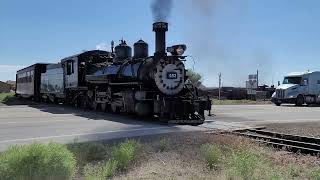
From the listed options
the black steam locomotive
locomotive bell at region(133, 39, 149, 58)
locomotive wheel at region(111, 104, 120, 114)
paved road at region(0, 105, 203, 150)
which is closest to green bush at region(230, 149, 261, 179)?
→ paved road at region(0, 105, 203, 150)

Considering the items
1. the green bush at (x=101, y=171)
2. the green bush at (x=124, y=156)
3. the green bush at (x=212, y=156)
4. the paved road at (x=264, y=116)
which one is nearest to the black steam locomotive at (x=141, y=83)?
the paved road at (x=264, y=116)

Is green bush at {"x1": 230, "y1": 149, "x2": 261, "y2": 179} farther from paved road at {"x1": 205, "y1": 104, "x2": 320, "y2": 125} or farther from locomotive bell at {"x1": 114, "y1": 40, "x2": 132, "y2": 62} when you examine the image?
locomotive bell at {"x1": 114, "y1": 40, "x2": 132, "y2": 62}

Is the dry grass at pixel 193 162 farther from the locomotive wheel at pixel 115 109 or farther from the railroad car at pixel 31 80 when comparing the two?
the railroad car at pixel 31 80

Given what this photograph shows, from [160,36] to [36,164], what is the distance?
13883 millimetres

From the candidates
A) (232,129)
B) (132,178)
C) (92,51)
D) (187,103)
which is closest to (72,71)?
(92,51)

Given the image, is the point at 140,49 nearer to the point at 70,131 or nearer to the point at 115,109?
the point at 115,109

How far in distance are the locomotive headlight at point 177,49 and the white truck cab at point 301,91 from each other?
73.3 ft

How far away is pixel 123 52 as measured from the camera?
2475 cm

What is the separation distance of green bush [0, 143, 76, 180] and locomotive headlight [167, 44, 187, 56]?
538 inches

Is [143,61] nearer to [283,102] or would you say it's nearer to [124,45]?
[124,45]

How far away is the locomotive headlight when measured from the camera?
20.5 meters

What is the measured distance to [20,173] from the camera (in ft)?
22.1

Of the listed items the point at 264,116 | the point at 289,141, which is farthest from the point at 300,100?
the point at 289,141

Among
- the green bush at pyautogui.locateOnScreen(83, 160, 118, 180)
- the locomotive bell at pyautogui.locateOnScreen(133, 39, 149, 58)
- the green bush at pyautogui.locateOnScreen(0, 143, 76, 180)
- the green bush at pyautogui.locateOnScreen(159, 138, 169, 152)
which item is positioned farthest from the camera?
the locomotive bell at pyautogui.locateOnScreen(133, 39, 149, 58)
